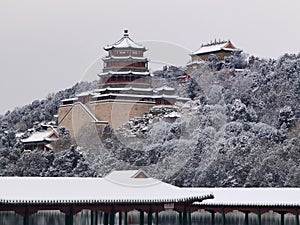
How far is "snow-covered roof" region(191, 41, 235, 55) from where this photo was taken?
7211 centimetres

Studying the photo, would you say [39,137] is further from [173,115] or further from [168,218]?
[168,218]

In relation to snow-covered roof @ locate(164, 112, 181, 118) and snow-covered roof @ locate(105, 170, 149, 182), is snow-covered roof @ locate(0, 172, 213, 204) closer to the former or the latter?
snow-covered roof @ locate(105, 170, 149, 182)

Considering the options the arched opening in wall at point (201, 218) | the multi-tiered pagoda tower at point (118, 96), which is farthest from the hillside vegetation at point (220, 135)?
the arched opening in wall at point (201, 218)

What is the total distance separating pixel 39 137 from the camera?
59312 millimetres

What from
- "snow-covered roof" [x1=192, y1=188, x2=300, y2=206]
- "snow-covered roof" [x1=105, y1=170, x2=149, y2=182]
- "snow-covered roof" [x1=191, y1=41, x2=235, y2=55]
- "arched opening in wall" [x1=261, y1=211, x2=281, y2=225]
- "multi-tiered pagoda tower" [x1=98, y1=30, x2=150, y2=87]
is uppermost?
"snow-covered roof" [x1=191, y1=41, x2=235, y2=55]

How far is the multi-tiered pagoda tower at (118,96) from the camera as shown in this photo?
5922 cm

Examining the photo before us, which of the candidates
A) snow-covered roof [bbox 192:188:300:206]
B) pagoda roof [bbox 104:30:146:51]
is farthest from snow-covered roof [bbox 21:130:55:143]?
snow-covered roof [bbox 192:188:300:206]

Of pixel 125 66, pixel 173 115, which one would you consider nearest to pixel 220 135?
pixel 173 115

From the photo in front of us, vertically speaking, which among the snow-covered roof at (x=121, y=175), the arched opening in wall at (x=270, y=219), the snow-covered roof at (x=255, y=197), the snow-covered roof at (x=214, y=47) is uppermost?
the snow-covered roof at (x=214, y=47)

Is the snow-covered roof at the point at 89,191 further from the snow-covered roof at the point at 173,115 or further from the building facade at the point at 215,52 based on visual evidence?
the building facade at the point at 215,52

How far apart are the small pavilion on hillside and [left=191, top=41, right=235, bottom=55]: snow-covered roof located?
50044 millimetres

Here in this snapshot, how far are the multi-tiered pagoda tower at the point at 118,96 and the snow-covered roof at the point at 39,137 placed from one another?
159 cm

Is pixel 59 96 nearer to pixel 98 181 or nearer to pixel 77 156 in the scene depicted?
pixel 77 156

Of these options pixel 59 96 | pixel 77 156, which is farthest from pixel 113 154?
pixel 59 96
